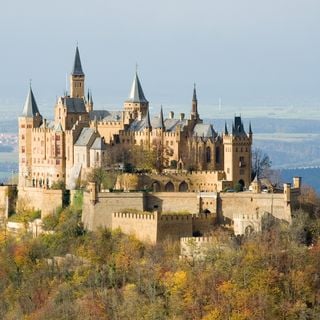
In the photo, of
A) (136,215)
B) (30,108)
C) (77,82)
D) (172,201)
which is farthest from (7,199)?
(136,215)

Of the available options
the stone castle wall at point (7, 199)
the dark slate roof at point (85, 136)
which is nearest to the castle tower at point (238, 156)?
the dark slate roof at point (85, 136)

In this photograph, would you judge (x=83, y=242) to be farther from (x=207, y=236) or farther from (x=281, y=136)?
(x=281, y=136)

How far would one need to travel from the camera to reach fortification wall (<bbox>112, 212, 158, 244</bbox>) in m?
65.3

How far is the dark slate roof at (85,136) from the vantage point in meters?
72.9

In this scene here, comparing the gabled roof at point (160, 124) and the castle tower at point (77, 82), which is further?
the castle tower at point (77, 82)

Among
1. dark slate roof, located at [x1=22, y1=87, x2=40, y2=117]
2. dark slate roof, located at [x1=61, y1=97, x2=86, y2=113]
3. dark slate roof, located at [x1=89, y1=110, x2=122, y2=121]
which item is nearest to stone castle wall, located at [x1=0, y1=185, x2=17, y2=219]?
dark slate roof, located at [x1=22, y1=87, x2=40, y2=117]

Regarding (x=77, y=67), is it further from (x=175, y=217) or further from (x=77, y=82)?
(x=175, y=217)

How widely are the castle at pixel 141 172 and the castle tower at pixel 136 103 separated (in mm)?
46

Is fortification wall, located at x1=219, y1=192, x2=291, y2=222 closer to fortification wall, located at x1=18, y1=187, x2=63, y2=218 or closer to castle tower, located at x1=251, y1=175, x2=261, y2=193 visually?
castle tower, located at x1=251, y1=175, x2=261, y2=193

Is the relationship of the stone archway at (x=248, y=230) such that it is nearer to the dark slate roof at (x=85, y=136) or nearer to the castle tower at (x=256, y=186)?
the castle tower at (x=256, y=186)

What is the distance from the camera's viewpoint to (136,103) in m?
77.3

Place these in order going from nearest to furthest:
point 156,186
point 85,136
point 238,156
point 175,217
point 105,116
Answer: point 175,217
point 156,186
point 238,156
point 85,136
point 105,116

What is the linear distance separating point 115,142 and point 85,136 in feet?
4.46

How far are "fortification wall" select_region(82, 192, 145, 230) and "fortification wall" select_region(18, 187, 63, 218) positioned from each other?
9.87 feet
